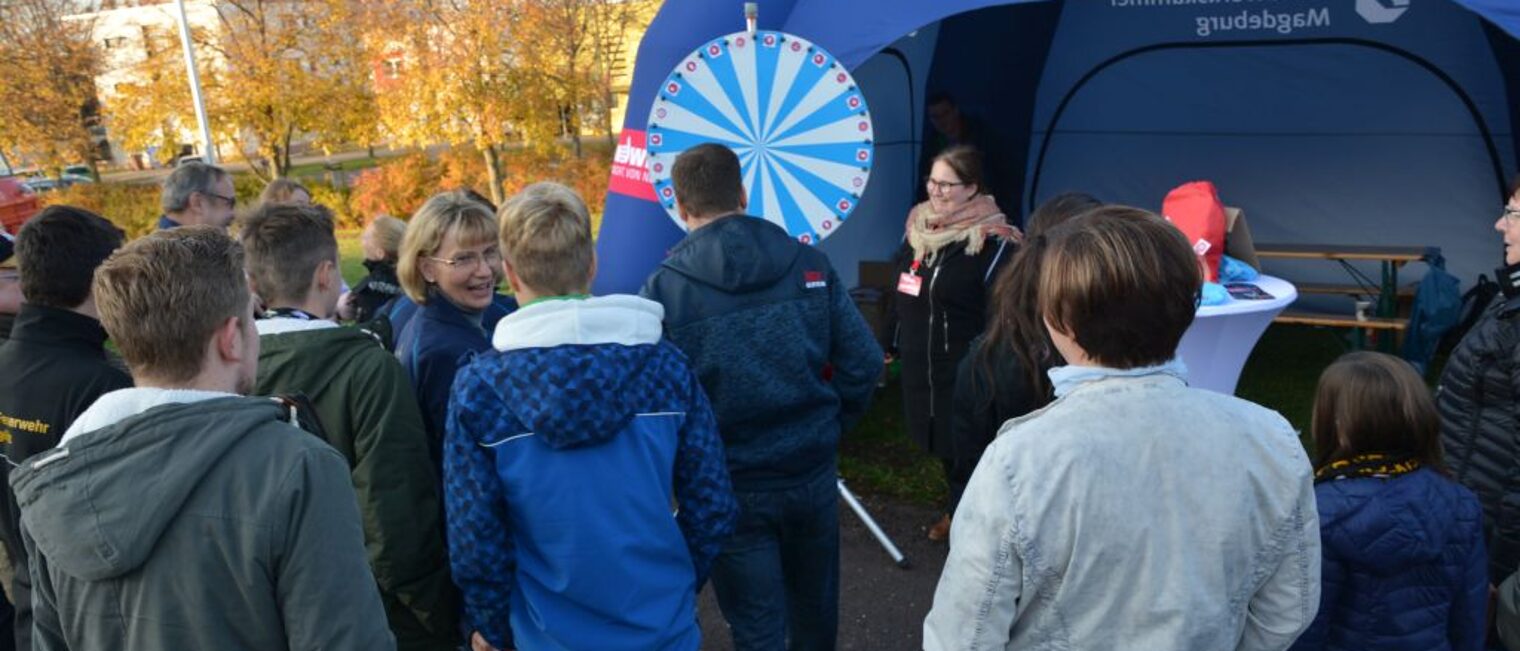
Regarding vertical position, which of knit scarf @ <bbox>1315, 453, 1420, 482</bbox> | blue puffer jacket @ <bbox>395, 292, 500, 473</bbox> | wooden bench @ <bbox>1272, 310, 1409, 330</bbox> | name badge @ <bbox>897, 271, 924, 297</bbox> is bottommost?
wooden bench @ <bbox>1272, 310, 1409, 330</bbox>

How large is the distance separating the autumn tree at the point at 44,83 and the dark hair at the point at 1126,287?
20687mm

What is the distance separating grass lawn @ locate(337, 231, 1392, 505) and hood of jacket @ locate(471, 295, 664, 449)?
276cm

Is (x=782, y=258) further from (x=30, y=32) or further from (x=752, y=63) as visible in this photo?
(x=30, y=32)

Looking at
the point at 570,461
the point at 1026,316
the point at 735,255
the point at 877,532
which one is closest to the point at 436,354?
the point at 570,461

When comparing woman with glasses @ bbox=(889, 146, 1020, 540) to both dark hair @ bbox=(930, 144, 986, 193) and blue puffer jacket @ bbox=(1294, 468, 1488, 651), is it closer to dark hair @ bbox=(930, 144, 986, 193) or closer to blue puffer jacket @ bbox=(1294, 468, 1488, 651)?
dark hair @ bbox=(930, 144, 986, 193)

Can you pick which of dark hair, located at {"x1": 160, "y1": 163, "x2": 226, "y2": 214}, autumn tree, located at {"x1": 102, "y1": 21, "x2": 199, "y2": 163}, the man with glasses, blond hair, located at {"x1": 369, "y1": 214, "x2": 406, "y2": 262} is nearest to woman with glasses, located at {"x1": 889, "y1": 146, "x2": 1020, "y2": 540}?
blond hair, located at {"x1": 369, "y1": 214, "x2": 406, "y2": 262}

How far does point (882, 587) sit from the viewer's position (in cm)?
427

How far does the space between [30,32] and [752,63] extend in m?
19.5

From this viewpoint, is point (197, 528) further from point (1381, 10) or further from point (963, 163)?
point (1381, 10)

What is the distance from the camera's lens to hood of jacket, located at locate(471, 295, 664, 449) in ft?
6.90

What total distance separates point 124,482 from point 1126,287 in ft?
4.89

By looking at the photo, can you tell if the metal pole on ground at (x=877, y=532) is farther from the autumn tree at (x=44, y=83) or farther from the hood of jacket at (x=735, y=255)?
the autumn tree at (x=44, y=83)

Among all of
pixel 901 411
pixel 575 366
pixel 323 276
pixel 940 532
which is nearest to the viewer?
pixel 575 366

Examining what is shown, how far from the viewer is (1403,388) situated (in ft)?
7.83
